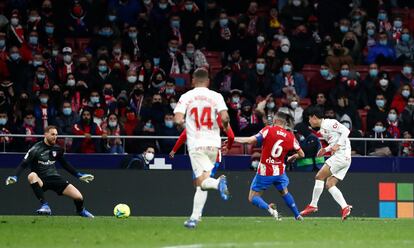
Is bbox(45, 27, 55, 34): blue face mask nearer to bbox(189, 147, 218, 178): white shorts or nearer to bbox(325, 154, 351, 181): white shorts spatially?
bbox(325, 154, 351, 181): white shorts

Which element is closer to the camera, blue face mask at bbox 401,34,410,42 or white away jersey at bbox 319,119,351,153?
white away jersey at bbox 319,119,351,153

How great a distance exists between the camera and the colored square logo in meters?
25.5

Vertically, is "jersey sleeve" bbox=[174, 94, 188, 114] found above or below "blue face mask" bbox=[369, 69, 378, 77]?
below

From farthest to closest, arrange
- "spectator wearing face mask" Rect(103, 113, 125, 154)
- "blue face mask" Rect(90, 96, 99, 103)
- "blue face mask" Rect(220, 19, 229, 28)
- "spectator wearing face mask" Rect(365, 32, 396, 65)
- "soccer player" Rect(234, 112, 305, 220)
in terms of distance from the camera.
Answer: "spectator wearing face mask" Rect(365, 32, 396, 65), "blue face mask" Rect(220, 19, 229, 28), "blue face mask" Rect(90, 96, 99, 103), "spectator wearing face mask" Rect(103, 113, 125, 154), "soccer player" Rect(234, 112, 305, 220)

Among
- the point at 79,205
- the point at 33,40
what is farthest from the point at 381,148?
the point at 33,40

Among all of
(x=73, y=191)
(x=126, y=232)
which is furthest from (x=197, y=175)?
(x=73, y=191)

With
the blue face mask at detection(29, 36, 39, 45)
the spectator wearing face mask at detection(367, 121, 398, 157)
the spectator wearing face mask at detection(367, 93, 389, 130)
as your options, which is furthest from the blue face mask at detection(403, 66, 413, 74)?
the blue face mask at detection(29, 36, 39, 45)

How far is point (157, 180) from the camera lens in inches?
998

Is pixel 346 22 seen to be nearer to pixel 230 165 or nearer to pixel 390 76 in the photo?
pixel 390 76

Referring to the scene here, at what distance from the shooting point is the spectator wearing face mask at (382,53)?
3039 cm

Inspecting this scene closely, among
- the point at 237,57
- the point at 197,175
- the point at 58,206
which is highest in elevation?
the point at 237,57

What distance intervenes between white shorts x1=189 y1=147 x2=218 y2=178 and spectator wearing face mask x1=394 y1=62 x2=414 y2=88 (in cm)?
1378

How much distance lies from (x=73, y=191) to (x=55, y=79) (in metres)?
6.68

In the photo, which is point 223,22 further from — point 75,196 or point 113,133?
point 75,196
